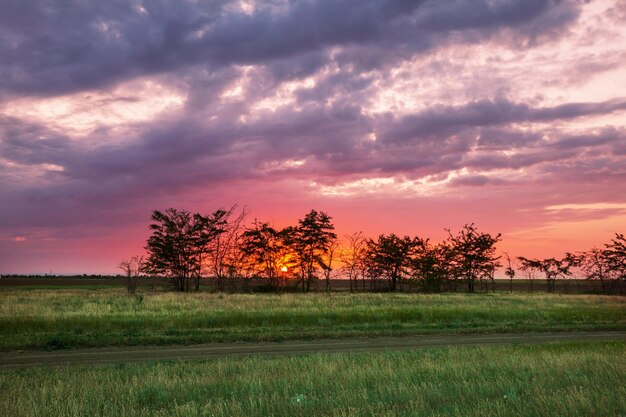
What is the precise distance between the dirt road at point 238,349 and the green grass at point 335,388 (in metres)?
2.98

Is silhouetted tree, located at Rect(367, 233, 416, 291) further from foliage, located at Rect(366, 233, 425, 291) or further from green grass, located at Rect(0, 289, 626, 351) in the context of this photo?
green grass, located at Rect(0, 289, 626, 351)

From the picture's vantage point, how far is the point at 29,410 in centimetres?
908

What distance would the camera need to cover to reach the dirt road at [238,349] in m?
18.0

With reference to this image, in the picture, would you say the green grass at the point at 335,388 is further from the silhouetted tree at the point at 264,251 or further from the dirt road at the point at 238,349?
the silhouetted tree at the point at 264,251

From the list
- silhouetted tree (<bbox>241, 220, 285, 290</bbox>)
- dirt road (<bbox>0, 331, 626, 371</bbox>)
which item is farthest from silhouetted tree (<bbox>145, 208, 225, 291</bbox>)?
dirt road (<bbox>0, 331, 626, 371</bbox>)

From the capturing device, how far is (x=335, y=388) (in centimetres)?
1091

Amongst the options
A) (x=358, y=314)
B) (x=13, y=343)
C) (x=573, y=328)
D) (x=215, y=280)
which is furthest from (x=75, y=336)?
(x=215, y=280)

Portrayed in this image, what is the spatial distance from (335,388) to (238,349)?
33.7 ft

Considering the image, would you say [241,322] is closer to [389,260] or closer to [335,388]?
[335,388]

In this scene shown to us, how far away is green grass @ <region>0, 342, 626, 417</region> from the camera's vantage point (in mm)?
8750

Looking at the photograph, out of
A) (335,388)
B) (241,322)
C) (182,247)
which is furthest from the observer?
(182,247)

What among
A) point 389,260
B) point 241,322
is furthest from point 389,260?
point 241,322

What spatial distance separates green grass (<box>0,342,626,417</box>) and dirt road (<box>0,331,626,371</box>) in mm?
2981

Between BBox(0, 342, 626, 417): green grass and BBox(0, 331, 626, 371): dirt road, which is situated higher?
BBox(0, 342, 626, 417): green grass
